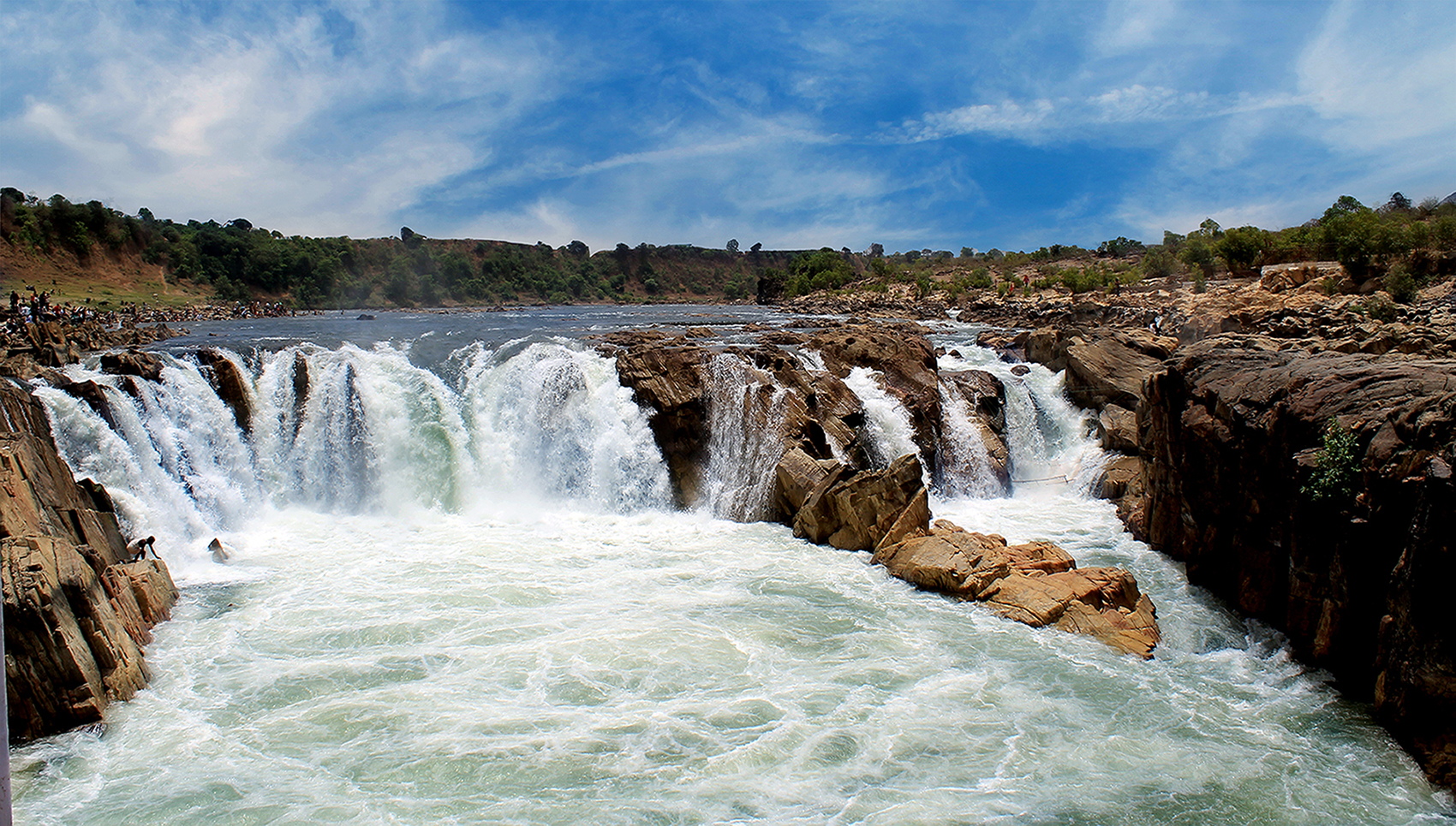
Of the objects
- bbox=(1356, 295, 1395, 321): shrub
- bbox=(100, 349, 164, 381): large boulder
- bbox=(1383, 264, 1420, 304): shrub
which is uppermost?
bbox=(100, 349, 164, 381): large boulder

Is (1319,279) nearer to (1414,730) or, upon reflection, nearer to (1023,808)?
(1414,730)

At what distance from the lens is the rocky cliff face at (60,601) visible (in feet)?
27.3

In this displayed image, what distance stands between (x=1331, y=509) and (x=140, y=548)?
51.5 ft

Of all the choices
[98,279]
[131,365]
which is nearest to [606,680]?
[131,365]

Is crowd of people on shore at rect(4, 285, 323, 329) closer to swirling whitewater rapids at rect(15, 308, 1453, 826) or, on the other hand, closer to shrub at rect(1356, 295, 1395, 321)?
swirling whitewater rapids at rect(15, 308, 1453, 826)

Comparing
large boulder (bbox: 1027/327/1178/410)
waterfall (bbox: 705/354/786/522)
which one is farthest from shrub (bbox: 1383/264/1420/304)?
waterfall (bbox: 705/354/786/522)

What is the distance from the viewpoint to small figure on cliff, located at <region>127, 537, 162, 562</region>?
12.5 m

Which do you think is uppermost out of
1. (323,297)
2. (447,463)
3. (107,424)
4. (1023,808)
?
(323,297)

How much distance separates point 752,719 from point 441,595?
18.8 ft

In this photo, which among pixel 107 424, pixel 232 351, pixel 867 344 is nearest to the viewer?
pixel 107 424

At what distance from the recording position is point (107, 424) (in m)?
15.1

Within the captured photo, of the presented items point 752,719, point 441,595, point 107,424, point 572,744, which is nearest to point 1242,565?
point 752,719

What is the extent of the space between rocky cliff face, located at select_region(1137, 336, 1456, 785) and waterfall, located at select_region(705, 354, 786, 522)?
707 centimetres

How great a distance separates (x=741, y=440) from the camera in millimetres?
17859
